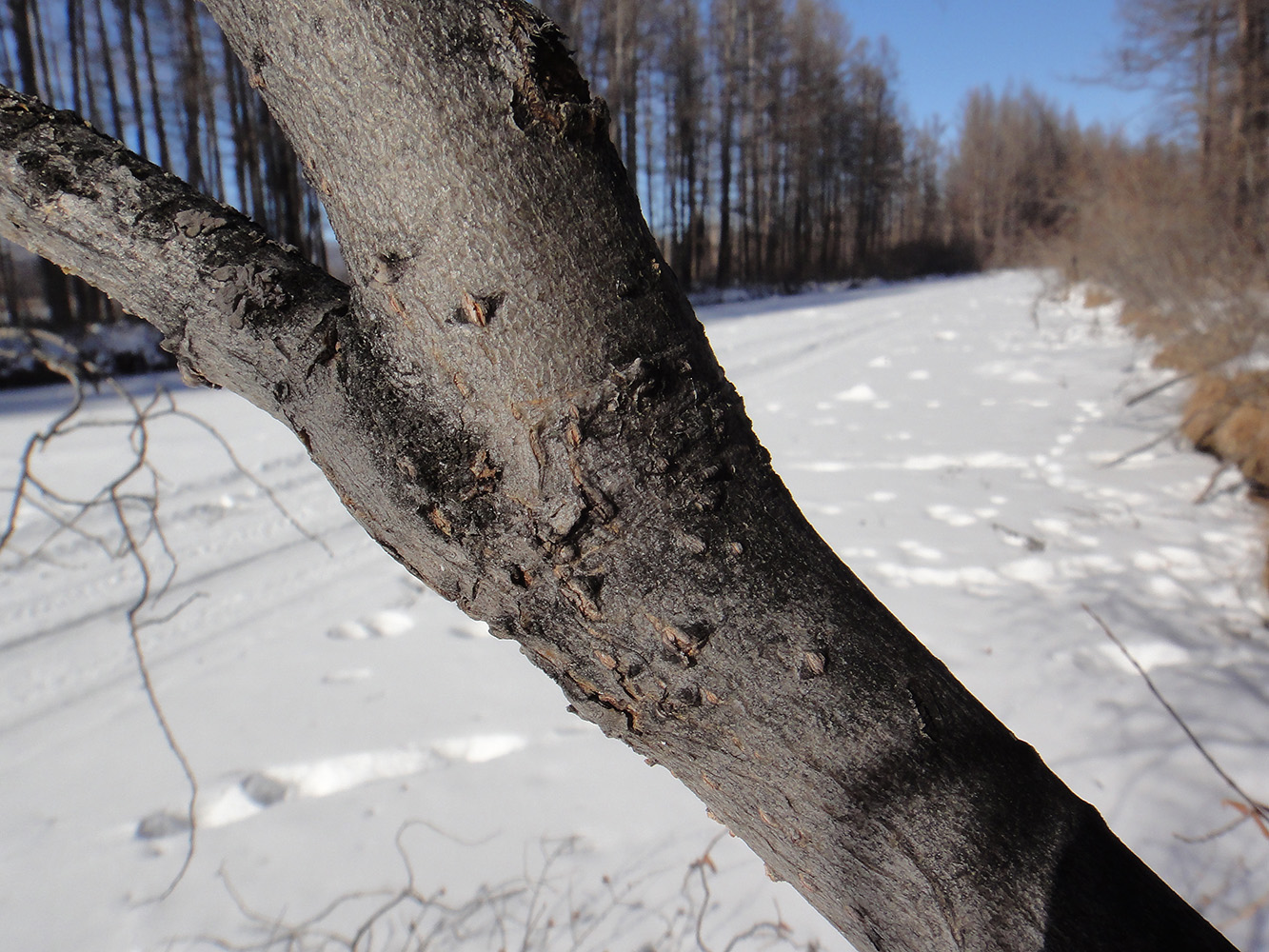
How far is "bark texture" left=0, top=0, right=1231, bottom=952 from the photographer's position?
547mm

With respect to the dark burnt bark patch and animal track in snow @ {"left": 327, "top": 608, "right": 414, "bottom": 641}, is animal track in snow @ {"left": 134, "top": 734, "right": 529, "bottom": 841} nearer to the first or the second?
animal track in snow @ {"left": 327, "top": 608, "right": 414, "bottom": 641}

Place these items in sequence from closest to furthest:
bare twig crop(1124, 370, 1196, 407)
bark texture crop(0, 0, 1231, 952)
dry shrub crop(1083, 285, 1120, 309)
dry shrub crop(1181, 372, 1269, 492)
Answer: bark texture crop(0, 0, 1231, 952)
dry shrub crop(1181, 372, 1269, 492)
bare twig crop(1124, 370, 1196, 407)
dry shrub crop(1083, 285, 1120, 309)

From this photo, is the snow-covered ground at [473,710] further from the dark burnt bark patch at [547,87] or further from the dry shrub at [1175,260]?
the dark burnt bark patch at [547,87]

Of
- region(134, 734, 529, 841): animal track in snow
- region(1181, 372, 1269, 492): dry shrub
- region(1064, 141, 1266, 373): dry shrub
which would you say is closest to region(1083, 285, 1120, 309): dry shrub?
region(1064, 141, 1266, 373): dry shrub

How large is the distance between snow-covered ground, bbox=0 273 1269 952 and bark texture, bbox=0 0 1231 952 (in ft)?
3.98

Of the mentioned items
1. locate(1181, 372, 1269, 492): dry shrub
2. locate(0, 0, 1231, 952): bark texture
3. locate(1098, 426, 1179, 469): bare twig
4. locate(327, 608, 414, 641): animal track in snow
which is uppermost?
locate(0, 0, 1231, 952): bark texture

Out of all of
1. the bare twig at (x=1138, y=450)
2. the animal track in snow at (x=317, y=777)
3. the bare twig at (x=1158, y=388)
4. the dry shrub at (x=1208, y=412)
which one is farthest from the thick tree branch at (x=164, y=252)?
the bare twig at (x=1158, y=388)

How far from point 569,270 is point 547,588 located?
0.24 meters

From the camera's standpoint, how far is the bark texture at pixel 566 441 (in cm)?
55

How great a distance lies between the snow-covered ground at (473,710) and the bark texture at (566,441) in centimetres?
121

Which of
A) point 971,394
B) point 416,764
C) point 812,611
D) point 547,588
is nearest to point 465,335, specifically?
point 547,588

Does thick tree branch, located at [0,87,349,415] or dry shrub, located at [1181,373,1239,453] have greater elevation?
thick tree branch, located at [0,87,349,415]

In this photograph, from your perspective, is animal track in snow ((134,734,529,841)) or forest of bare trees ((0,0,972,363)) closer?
animal track in snow ((134,734,529,841))

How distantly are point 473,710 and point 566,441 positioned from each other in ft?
6.65
